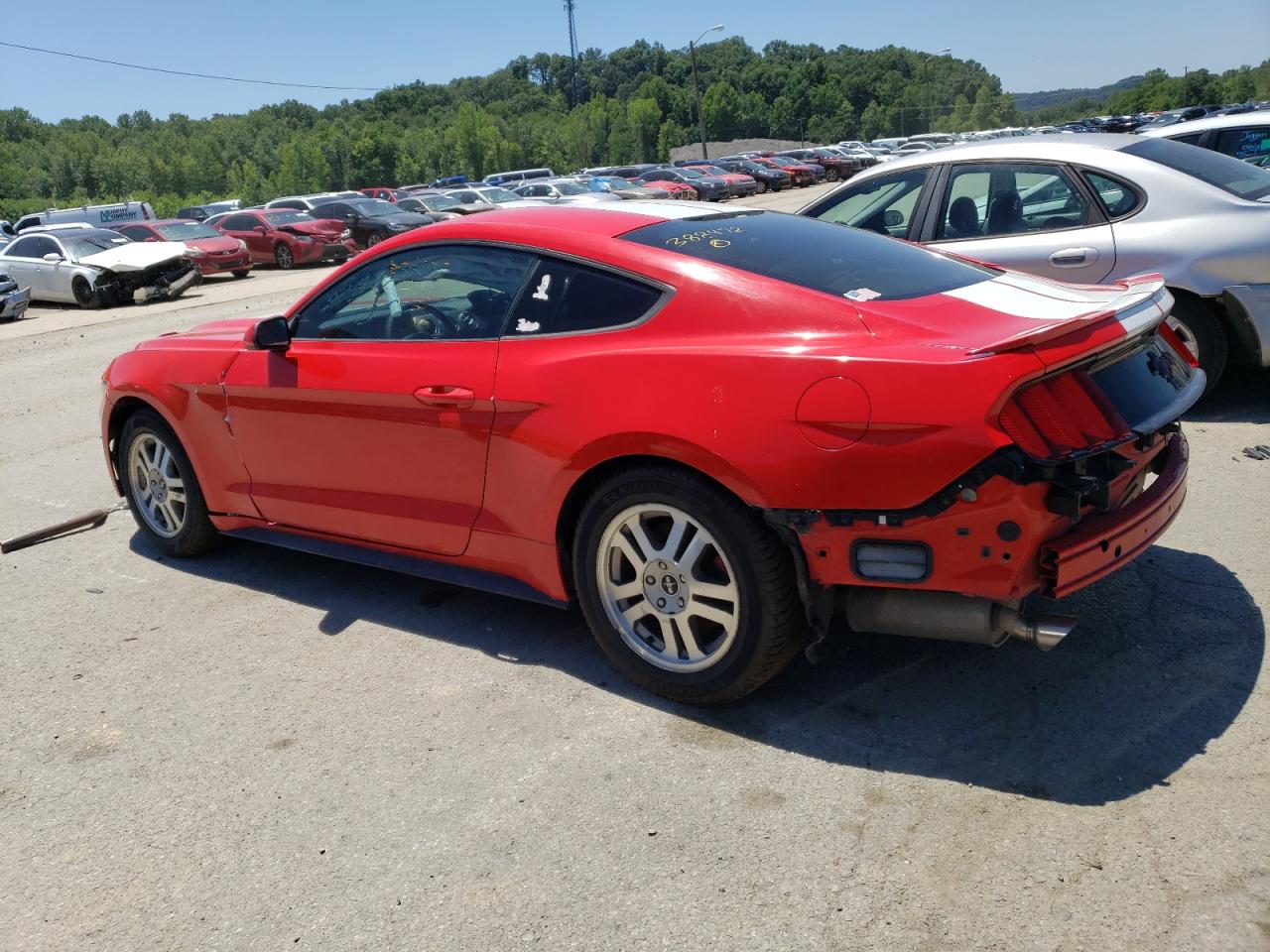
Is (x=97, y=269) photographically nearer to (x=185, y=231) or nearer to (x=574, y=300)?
(x=185, y=231)

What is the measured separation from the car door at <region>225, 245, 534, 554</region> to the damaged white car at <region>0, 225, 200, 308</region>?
16.9 meters

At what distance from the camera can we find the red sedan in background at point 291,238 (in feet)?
86.0

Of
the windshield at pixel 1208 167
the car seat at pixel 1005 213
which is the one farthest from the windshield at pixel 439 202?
the windshield at pixel 1208 167

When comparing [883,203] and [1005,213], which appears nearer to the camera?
[1005,213]

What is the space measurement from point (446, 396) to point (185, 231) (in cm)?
2260

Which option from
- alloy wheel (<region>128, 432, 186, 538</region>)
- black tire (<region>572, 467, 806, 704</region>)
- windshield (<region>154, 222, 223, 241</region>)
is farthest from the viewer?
windshield (<region>154, 222, 223, 241</region>)

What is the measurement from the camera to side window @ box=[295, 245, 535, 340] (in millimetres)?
4039

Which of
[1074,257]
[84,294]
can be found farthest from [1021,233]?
[84,294]

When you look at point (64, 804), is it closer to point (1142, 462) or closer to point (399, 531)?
point (399, 531)

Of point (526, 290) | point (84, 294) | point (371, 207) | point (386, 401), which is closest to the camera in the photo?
point (526, 290)

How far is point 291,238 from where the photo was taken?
85.7ft

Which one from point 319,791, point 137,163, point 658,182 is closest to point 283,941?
point 319,791

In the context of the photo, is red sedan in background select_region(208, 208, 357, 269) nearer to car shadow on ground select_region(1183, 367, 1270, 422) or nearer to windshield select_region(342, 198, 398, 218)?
windshield select_region(342, 198, 398, 218)

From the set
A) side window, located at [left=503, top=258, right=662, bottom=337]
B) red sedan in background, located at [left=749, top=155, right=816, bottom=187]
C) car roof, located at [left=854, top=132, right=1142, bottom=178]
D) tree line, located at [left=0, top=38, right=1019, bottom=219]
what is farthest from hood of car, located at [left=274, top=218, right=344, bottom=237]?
tree line, located at [left=0, top=38, right=1019, bottom=219]
